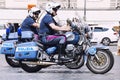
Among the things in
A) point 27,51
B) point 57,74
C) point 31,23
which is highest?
point 31,23

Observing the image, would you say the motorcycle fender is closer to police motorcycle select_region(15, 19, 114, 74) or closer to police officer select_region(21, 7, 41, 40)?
police motorcycle select_region(15, 19, 114, 74)

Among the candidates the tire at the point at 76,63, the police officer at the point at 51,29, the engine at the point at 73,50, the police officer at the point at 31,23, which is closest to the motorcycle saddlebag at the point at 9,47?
the police officer at the point at 31,23

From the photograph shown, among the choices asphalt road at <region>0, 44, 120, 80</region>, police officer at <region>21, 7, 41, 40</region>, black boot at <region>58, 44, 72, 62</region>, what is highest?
police officer at <region>21, 7, 41, 40</region>

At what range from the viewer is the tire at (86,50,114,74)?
1133 centimetres

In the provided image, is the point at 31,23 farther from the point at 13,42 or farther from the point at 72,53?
the point at 72,53

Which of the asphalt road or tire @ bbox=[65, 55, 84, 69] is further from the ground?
tire @ bbox=[65, 55, 84, 69]

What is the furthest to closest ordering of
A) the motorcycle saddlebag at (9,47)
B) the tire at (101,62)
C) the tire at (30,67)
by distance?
the motorcycle saddlebag at (9,47)
the tire at (30,67)
the tire at (101,62)

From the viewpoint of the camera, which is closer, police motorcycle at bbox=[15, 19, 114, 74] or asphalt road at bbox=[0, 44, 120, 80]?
asphalt road at bbox=[0, 44, 120, 80]

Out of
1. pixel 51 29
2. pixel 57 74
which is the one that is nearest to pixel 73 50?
pixel 57 74

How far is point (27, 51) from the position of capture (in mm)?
11719

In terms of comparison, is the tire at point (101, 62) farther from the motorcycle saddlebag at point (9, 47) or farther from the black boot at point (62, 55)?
the motorcycle saddlebag at point (9, 47)

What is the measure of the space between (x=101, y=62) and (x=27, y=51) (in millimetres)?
1672

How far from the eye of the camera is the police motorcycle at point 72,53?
37.6ft

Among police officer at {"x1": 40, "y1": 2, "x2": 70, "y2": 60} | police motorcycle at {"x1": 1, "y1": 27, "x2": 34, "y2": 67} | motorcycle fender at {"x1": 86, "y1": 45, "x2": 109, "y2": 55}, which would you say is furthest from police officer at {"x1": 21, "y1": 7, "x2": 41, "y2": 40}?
motorcycle fender at {"x1": 86, "y1": 45, "x2": 109, "y2": 55}
